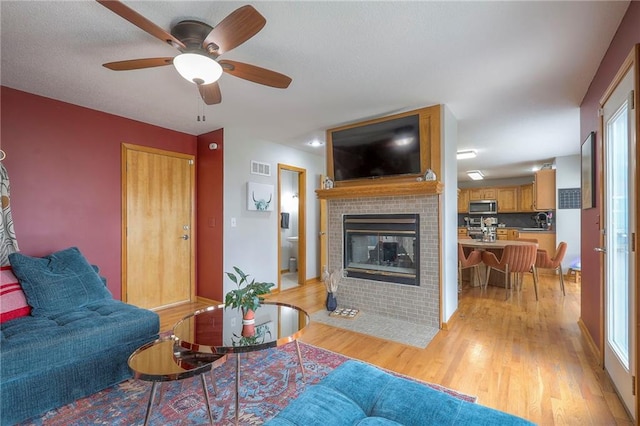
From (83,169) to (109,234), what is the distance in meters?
0.78

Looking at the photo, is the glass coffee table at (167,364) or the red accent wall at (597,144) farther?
the red accent wall at (597,144)

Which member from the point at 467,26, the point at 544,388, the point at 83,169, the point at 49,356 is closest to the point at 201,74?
the point at 467,26

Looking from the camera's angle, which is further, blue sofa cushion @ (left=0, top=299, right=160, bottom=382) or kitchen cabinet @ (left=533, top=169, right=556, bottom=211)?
kitchen cabinet @ (left=533, top=169, right=556, bottom=211)

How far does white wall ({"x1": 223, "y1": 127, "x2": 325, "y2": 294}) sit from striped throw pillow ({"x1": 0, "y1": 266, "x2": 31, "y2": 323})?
2.07 metres

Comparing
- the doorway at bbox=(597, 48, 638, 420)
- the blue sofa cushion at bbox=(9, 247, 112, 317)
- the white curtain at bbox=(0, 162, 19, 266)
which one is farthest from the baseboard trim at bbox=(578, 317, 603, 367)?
the white curtain at bbox=(0, 162, 19, 266)

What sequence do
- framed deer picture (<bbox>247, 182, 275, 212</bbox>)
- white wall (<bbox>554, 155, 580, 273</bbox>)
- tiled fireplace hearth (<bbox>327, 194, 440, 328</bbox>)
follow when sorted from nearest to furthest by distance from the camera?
tiled fireplace hearth (<bbox>327, 194, 440, 328</bbox>)
framed deer picture (<bbox>247, 182, 275, 212</bbox>)
white wall (<bbox>554, 155, 580, 273</bbox>)

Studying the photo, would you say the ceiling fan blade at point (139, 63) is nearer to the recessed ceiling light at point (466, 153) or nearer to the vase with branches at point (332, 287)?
the vase with branches at point (332, 287)

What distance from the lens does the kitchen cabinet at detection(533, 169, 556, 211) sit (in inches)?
245

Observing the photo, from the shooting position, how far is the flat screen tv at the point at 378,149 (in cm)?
346

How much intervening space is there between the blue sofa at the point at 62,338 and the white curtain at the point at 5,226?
33 cm

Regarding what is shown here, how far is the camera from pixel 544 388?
6.84 ft

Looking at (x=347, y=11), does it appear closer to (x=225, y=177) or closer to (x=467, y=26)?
(x=467, y=26)

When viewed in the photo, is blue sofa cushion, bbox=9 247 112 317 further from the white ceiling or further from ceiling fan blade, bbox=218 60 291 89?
ceiling fan blade, bbox=218 60 291 89

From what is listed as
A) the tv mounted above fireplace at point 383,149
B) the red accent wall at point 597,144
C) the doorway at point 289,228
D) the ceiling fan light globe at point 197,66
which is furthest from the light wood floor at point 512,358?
the ceiling fan light globe at point 197,66
